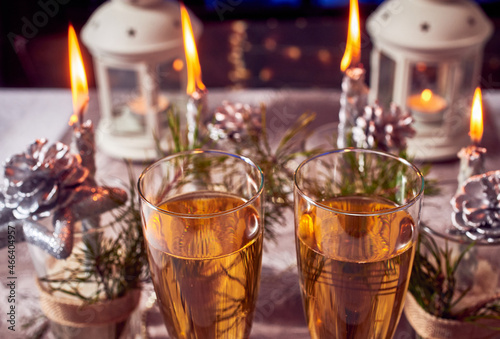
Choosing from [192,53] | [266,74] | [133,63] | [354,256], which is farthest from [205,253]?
[266,74]

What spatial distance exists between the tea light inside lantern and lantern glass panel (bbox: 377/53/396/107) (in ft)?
0.12

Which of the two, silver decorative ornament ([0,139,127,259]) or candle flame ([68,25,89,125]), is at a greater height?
candle flame ([68,25,89,125])

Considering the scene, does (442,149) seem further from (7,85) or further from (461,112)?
(7,85)

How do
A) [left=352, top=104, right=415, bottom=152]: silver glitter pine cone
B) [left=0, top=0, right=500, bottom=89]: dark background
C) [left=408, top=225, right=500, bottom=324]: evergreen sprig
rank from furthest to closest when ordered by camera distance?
[left=0, top=0, right=500, bottom=89]: dark background → [left=352, top=104, right=415, bottom=152]: silver glitter pine cone → [left=408, top=225, right=500, bottom=324]: evergreen sprig

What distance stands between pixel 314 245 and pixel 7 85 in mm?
2003

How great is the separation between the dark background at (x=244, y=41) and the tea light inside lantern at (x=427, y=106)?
3.06 feet

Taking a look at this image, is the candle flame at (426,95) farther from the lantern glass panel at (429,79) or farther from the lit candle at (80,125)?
the lit candle at (80,125)

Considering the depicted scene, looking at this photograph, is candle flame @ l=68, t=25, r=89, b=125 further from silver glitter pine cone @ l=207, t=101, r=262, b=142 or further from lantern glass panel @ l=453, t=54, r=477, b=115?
lantern glass panel @ l=453, t=54, r=477, b=115

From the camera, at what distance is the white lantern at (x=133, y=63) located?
2.93 feet

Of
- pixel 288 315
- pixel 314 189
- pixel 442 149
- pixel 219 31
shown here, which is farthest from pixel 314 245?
pixel 219 31

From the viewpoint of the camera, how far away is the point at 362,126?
63 centimetres

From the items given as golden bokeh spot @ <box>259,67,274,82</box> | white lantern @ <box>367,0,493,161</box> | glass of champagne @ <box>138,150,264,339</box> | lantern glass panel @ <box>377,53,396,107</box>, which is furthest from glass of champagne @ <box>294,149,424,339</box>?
golden bokeh spot @ <box>259,67,274,82</box>

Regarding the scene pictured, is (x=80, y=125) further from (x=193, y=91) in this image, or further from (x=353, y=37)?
(x=353, y=37)

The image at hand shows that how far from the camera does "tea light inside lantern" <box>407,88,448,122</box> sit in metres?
0.98
